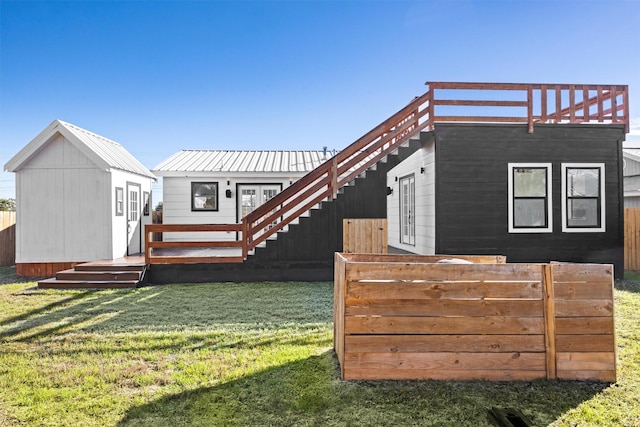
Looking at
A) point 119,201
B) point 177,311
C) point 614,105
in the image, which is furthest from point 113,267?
point 614,105

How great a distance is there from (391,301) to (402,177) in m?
9.54

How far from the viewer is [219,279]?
8.95 metres

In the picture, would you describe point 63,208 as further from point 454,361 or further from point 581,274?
point 581,274

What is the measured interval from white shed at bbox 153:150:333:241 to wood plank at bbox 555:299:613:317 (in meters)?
10.6

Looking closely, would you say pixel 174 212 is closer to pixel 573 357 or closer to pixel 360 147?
pixel 360 147

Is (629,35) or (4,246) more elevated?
(629,35)

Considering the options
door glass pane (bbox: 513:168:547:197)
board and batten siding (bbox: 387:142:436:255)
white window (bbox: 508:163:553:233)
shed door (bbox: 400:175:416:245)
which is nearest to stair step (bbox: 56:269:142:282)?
board and batten siding (bbox: 387:142:436:255)

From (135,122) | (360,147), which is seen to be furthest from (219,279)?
(135,122)

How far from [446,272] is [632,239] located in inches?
414

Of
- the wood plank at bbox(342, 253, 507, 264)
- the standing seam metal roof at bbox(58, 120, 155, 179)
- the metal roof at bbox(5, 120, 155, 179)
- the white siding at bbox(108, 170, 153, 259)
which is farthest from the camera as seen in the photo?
the white siding at bbox(108, 170, 153, 259)

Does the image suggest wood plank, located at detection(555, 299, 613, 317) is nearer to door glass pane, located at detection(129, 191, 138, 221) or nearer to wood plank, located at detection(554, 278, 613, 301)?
wood plank, located at detection(554, 278, 613, 301)

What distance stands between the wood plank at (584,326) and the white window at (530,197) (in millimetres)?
5930

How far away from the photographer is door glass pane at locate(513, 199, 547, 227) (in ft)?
30.1

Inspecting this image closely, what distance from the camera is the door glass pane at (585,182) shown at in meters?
9.29
